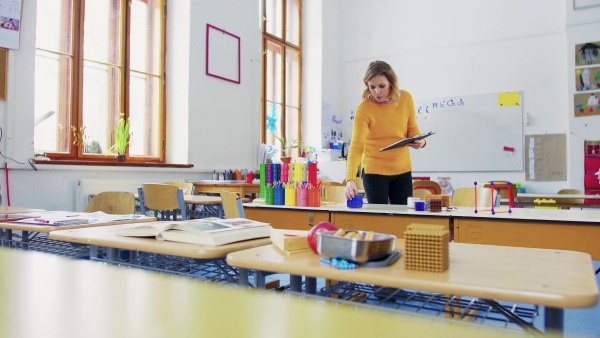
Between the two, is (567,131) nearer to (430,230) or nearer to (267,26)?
(267,26)

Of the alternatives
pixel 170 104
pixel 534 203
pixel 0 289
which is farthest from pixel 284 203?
pixel 170 104

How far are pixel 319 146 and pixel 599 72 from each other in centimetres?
386

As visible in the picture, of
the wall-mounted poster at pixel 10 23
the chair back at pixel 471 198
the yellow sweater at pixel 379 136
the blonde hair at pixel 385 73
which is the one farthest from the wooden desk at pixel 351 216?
the wall-mounted poster at pixel 10 23

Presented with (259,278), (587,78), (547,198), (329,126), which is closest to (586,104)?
(587,78)

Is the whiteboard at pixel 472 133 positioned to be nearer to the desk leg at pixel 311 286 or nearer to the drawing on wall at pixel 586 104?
the drawing on wall at pixel 586 104

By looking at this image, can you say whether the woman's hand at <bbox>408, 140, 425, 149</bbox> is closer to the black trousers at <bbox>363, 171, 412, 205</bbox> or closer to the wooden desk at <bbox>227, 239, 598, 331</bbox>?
the black trousers at <bbox>363, 171, 412, 205</bbox>

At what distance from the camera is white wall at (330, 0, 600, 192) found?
19.8 ft

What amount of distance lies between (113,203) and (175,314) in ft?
7.98

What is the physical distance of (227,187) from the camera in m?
4.79

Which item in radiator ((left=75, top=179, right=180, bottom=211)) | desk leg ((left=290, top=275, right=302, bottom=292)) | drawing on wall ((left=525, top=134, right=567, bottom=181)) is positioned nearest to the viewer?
desk leg ((left=290, top=275, right=302, bottom=292))

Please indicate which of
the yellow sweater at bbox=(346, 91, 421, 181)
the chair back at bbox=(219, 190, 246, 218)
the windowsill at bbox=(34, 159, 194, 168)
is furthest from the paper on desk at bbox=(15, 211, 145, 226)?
the windowsill at bbox=(34, 159, 194, 168)

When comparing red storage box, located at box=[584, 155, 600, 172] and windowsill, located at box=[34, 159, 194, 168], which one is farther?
red storage box, located at box=[584, 155, 600, 172]

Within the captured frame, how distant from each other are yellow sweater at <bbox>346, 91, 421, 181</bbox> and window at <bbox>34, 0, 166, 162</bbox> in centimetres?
271

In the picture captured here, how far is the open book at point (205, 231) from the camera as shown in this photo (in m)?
1.26
